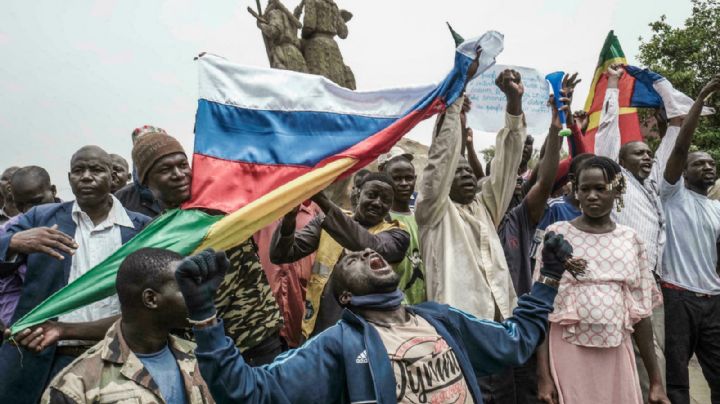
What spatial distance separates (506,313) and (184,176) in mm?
1986

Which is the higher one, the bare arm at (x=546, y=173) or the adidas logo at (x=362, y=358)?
the bare arm at (x=546, y=173)

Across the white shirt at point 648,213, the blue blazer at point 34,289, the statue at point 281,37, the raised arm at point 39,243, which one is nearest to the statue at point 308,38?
the statue at point 281,37

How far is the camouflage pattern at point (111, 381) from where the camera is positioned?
2.09 metres

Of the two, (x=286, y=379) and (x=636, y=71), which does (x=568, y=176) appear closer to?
(x=636, y=71)

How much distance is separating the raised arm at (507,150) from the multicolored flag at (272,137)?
30cm

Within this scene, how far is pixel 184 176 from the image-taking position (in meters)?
3.18

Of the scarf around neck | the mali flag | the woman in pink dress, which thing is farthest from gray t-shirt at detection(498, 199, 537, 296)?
the scarf around neck

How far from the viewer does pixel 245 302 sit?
10.8ft

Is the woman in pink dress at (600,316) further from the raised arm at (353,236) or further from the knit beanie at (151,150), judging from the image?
the knit beanie at (151,150)

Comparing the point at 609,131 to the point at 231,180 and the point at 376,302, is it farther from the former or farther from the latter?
the point at 376,302

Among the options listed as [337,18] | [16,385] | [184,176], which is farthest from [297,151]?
[337,18]

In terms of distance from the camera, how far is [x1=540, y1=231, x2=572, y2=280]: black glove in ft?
8.38

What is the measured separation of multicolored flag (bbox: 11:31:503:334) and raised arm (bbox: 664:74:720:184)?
1795 millimetres

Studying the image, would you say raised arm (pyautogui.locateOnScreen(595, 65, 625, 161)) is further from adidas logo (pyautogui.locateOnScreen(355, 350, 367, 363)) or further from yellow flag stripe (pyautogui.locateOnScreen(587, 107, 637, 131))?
adidas logo (pyautogui.locateOnScreen(355, 350, 367, 363))
